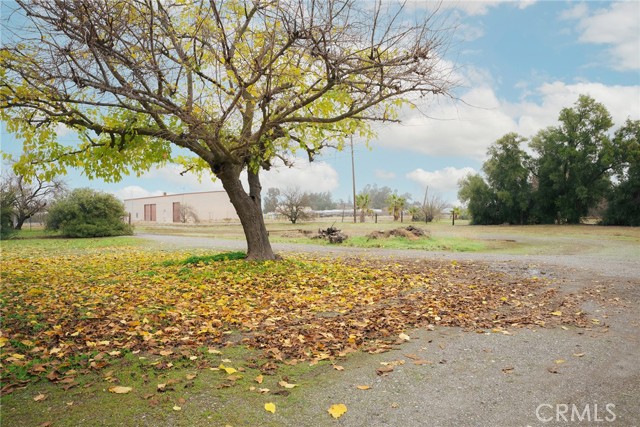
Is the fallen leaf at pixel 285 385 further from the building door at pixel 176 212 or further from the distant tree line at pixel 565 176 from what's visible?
the building door at pixel 176 212

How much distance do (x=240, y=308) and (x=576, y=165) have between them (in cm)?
3990

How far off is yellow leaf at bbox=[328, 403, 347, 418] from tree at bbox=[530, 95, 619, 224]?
1598 inches

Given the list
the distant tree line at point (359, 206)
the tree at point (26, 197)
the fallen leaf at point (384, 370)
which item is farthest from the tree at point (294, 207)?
the fallen leaf at point (384, 370)

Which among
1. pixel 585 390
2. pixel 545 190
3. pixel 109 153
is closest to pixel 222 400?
pixel 585 390

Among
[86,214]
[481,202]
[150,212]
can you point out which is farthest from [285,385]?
[150,212]

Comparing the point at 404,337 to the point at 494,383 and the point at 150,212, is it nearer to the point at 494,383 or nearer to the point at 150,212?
the point at 494,383

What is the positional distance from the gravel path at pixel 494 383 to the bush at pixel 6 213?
28.4 m

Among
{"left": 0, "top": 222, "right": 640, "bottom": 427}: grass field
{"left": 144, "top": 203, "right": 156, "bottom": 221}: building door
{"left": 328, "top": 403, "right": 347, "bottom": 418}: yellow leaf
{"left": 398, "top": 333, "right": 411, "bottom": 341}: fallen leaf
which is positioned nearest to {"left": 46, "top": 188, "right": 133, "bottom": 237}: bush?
{"left": 0, "top": 222, "right": 640, "bottom": 427}: grass field

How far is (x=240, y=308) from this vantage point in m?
6.89

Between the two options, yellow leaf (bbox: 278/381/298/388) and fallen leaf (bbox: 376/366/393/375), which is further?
fallen leaf (bbox: 376/366/393/375)

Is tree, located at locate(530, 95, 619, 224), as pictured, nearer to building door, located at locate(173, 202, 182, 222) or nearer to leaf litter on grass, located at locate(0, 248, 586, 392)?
leaf litter on grass, located at locate(0, 248, 586, 392)

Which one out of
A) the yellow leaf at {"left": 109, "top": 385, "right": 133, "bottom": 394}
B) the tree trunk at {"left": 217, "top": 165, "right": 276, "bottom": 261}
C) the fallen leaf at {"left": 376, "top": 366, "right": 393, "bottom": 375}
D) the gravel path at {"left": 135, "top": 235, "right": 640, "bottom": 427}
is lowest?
the gravel path at {"left": 135, "top": 235, "right": 640, "bottom": 427}

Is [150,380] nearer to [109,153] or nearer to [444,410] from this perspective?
[444,410]

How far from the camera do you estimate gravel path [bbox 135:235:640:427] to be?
3477 mm
